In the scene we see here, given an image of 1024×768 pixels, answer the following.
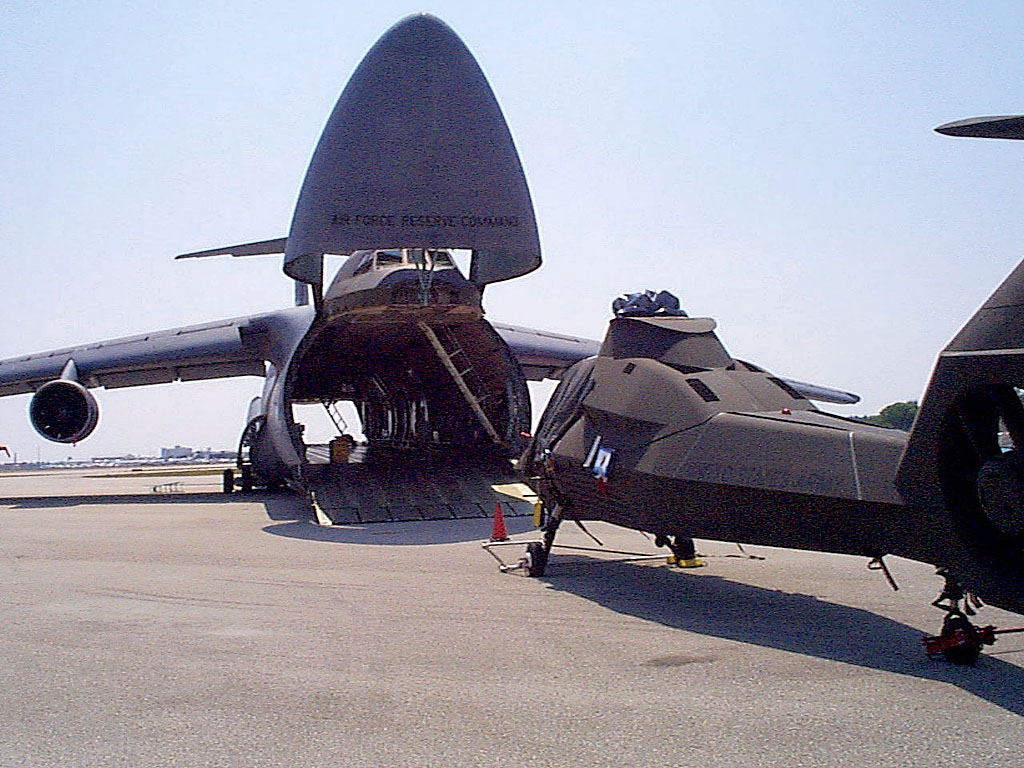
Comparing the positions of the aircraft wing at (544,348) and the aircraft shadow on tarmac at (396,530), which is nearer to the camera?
the aircraft shadow on tarmac at (396,530)

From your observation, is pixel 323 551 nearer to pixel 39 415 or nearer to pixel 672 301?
pixel 672 301

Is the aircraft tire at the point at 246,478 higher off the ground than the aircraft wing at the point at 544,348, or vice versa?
the aircraft wing at the point at 544,348

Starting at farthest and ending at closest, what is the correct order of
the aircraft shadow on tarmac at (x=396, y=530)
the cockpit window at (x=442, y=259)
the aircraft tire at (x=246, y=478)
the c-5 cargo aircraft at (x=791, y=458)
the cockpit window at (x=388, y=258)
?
1. the aircraft tire at (x=246, y=478)
2. the cockpit window at (x=388, y=258)
3. the cockpit window at (x=442, y=259)
4. the aircraft shadow on tarmac at (x=396, y=530)
5. the c-5 cargo aircraft at (x=791, y=458)

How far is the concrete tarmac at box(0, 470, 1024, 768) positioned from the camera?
17.8ft

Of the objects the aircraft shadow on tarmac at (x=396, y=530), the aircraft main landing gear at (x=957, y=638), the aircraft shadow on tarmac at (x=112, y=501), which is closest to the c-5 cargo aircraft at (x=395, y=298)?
the aircraft shadow on tarmac at (x=112, y=501)

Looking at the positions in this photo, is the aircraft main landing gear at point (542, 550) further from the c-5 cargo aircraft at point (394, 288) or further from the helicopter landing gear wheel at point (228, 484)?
the helicopter landing gear wheel at point (228, 484)

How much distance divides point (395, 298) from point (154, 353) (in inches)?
335

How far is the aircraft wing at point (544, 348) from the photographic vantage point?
25562mm

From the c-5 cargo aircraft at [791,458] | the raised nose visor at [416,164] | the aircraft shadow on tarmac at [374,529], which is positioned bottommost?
the aircraft shadow on tarmac at [374,529]

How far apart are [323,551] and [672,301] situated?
6.26 meters

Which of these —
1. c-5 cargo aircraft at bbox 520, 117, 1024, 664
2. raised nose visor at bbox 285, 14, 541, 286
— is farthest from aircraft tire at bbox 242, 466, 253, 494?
c-5 cargo aircraft at bbox 520, 117, 1024, 664

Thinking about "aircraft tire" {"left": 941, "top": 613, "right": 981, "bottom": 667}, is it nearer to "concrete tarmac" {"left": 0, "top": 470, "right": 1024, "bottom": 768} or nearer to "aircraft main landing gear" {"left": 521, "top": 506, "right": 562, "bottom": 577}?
"concrete tarmac" {"left": 0, "top": 470, "right": 1024, "bottom": 768}

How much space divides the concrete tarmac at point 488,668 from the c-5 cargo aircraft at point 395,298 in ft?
20.2

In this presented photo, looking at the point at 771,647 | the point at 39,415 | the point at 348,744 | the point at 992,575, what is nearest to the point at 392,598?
the point at 771,647
